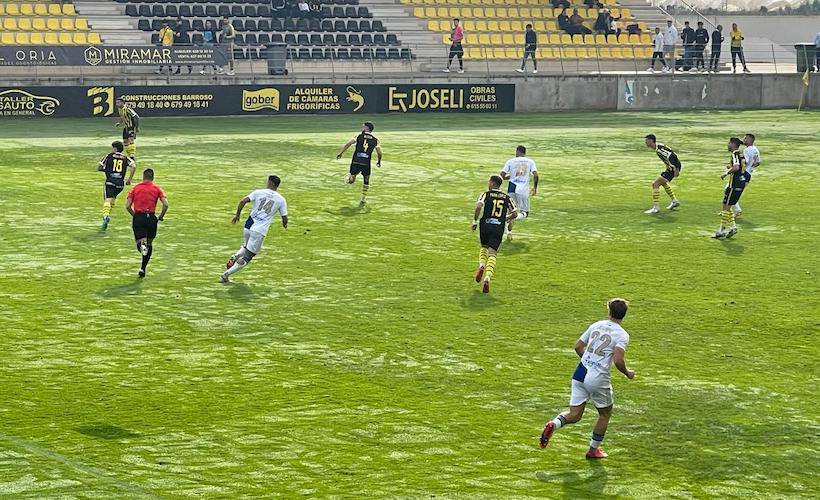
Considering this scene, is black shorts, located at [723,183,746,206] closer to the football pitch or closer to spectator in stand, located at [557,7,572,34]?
the football pitch

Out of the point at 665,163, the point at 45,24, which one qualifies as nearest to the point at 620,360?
the point at 665,163

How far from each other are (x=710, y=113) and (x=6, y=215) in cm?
3069

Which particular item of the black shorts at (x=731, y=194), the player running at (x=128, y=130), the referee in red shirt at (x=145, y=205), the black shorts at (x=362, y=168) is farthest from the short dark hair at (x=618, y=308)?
the player running at (x=128, y=130)

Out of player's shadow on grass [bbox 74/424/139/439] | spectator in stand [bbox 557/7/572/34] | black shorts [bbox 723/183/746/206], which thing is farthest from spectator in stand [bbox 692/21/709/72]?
player's shadow on grass [bbox 74/424/139/439]

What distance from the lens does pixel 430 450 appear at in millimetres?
11914

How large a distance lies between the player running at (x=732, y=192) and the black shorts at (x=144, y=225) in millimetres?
10651

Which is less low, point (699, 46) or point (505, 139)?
point (699, 46)

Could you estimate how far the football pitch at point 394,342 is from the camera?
37.5ft

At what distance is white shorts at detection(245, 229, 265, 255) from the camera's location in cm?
1859

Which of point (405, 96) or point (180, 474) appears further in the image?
point (405, 96)

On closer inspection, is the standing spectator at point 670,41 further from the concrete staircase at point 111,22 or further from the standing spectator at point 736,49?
the concrete staircase at point 111,22

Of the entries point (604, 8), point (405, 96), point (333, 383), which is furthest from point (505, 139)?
point (333, 383)

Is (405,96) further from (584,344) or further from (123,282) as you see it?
(584,344)

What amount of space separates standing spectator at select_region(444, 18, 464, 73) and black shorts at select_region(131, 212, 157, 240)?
28785 millimetres
